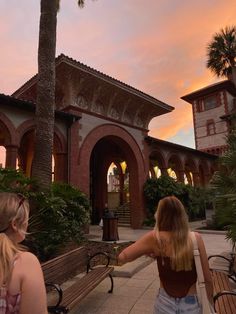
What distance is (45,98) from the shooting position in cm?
782

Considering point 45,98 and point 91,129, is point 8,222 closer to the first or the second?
point 45,98

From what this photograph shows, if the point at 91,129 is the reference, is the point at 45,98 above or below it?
below

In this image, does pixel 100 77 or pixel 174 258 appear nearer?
pixel 174 258

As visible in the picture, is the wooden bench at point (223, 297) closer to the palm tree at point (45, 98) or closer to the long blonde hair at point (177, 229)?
the long blonde hair at point (177, 229)

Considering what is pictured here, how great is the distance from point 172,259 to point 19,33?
12740mm

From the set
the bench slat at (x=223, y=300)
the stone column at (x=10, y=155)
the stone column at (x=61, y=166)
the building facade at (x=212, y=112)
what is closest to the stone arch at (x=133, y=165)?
the stone column at (x=61, y=166)

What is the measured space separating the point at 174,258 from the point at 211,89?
128 ft

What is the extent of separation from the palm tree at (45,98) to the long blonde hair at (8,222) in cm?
596

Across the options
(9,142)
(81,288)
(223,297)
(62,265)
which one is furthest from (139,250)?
(9,142)

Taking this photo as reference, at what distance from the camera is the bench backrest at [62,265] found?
15.3ft

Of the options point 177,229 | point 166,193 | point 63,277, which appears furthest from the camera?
point 166,193

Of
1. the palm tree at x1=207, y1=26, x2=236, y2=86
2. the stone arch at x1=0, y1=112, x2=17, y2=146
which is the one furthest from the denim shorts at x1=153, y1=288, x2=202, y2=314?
the palm tree at x1=207, y1=26, x2=236, y2=86

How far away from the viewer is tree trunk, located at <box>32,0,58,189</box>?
7.55m

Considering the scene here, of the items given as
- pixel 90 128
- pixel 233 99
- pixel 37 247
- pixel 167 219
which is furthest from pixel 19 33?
pixel 233 99
